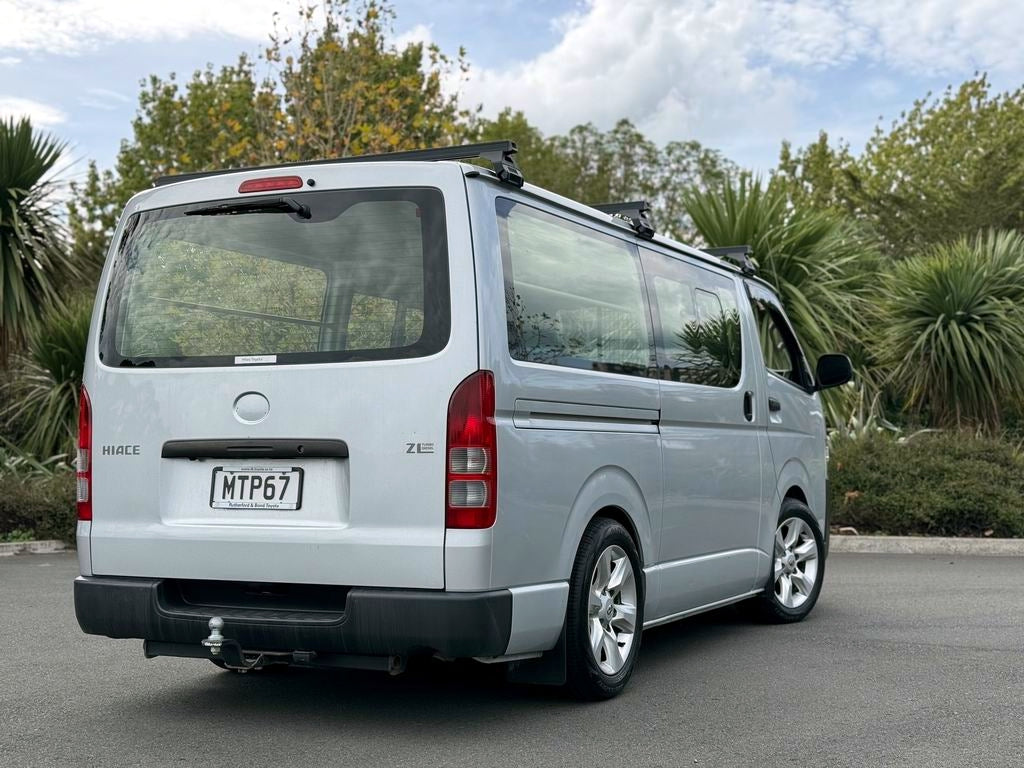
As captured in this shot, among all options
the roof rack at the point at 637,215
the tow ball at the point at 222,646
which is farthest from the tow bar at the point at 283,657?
the roof rack at the point at 637,215

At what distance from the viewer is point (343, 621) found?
4.92 m

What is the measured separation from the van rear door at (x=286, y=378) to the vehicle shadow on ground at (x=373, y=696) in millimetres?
803

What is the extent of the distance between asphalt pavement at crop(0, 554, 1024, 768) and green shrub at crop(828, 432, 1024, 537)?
5.04 meters

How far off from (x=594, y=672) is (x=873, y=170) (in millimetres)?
54375

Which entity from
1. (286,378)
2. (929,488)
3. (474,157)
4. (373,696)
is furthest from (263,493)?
(929,488)

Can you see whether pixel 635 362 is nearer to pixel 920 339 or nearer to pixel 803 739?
pixel 803 739

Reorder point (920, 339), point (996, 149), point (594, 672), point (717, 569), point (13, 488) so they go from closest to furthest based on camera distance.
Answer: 1. point (594, 672)
2. point (717, 569)
3. point (13, 488)
4. point (920, 339)
5. point (996, 149)

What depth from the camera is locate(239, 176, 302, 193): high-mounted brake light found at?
5.35 m

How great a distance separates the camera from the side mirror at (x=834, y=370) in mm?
8555

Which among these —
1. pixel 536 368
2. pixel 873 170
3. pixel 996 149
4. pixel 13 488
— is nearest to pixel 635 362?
pixel 536 368

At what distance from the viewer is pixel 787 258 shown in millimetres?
16891

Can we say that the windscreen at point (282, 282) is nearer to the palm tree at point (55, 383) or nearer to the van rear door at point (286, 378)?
the van rear door at point (286, 378)

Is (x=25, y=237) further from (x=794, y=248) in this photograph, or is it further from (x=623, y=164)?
(x=623, y=164)

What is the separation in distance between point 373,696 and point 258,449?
1.48 metres
